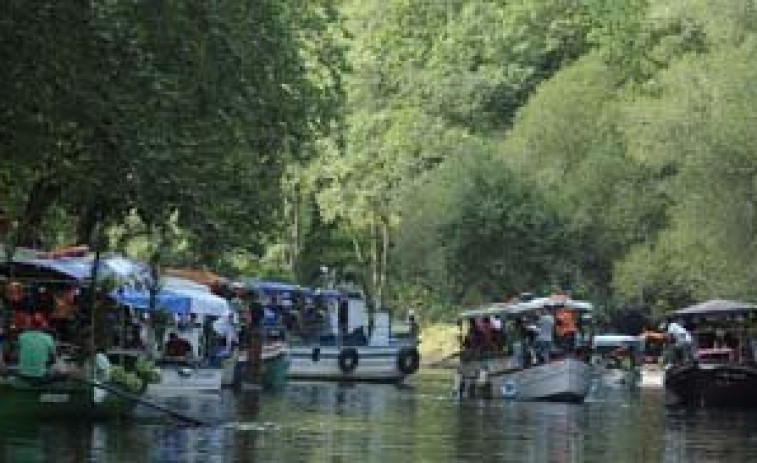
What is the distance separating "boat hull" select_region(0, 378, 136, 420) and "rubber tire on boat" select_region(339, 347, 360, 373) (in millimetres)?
25744

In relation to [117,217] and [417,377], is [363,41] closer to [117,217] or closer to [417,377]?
[417,377]

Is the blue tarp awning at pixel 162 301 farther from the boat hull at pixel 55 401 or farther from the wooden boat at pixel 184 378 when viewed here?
the boat hull at pixel 55 401

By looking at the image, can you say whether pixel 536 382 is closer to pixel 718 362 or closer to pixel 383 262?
pixel 718 362

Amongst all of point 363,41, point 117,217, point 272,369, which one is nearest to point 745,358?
point 272,369

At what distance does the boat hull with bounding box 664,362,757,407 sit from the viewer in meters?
40.8

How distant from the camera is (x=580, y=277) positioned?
2574 inches

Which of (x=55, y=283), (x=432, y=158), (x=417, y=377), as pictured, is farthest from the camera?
(x=432, y=158)

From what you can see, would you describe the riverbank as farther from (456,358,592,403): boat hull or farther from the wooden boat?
the wooden boat

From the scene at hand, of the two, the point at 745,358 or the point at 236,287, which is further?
the point at 236,287

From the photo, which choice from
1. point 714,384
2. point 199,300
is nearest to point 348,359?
point 199,300

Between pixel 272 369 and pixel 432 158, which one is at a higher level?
pixel 432 158

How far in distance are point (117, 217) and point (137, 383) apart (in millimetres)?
3178

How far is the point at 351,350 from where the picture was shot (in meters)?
53.1

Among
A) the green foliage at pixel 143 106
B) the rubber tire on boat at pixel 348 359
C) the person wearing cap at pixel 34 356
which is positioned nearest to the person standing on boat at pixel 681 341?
the rubber tire on boat at pixel 348 359
